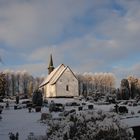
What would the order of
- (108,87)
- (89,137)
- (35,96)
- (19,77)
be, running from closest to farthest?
(89,137) < (35,96) < (19,77) < (108,87)

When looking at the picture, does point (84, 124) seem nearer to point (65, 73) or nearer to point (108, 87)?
point (65, 73)

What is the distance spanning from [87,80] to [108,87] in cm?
1098

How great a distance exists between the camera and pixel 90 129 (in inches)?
429

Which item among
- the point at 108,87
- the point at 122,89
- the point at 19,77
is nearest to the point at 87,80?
the point at 108,87

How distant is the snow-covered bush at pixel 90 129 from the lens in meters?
10.7

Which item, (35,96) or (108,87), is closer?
(35,96)

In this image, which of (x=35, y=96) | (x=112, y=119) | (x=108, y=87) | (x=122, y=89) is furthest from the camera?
(x=108, y=87)

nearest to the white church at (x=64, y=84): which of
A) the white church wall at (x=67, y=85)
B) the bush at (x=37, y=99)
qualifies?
the white church wall at (x=67, y=85)

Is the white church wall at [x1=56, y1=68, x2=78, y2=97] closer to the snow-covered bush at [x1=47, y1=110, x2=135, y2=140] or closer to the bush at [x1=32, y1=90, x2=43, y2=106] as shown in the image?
the bush at [x1=32, y1=90, x2=43, y2=106]

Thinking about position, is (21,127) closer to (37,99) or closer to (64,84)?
(37,99)

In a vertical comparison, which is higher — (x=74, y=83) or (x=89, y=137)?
(x=74, y=83)

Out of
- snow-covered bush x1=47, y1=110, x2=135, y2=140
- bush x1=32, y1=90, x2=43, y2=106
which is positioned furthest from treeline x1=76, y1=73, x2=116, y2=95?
snow-covered bush x1=47, y1=110, x2=135, y2=140

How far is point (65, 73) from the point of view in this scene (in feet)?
252

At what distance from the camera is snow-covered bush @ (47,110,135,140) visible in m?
10.7
